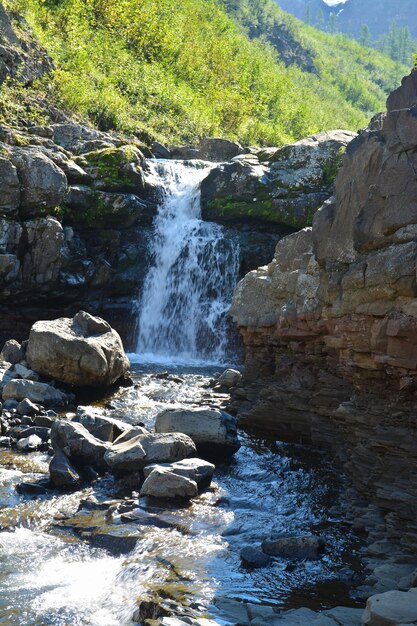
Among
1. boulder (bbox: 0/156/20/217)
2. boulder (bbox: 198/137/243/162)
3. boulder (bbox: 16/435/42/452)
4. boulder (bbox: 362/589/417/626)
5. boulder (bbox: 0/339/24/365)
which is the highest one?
boulder (bbox: 198/137/243/162)

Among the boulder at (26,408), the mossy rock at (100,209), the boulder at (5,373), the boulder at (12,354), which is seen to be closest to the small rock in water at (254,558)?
the boulder at (26,408)

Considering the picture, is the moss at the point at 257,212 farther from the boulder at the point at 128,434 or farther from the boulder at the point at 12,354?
the boulder at the point at 128,434

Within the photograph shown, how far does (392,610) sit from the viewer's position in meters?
6.23

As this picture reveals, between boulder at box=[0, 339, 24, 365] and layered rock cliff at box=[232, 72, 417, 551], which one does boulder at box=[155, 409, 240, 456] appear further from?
boulder at box=[0, 339, 24, 365]

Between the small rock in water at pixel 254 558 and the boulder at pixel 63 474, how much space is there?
3.58 m

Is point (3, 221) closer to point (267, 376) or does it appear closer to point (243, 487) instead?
point (267, 376)

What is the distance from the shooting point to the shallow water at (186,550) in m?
7.83

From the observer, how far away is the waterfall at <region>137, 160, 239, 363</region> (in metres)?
25.5

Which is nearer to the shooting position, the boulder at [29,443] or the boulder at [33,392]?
the boulder at [29,443]

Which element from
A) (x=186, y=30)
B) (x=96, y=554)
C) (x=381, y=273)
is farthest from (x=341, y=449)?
(x=186, y=30)

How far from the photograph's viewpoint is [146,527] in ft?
32.6

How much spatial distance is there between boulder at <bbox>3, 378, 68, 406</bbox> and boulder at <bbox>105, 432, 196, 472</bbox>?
4.85 m

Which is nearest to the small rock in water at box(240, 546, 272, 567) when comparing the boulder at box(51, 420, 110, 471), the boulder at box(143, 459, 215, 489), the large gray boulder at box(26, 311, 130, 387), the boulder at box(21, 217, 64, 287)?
the boulder at box(143, 459, 215, 489)

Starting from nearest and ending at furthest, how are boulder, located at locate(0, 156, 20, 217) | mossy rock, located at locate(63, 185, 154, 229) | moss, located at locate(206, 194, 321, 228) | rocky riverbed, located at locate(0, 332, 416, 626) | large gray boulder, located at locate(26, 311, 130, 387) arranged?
rocky riverbed, located at locate(0, 332, 416, 626) → large gray boulder, located at locate(26, 311, 130, 387) → boulder, located at locate(0, 156, 20, 217) → mossy rock, located at locate(63, 185, 154, 229) → moss, located at locate(206, 194, 321, 228)
